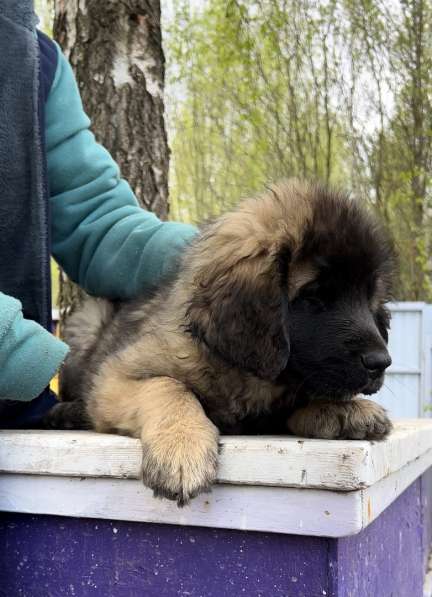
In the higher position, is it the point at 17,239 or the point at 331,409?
the point at 17,239

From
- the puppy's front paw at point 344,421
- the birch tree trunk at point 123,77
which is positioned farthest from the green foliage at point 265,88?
the puppy's front paw at point 344,421

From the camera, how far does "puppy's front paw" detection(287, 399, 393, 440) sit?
217 centimetres

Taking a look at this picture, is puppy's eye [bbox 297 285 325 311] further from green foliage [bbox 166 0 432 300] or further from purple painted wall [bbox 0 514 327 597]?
green foliage [bbox 166 0 432 300]

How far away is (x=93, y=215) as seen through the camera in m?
3.20

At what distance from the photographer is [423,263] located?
36.6 feet

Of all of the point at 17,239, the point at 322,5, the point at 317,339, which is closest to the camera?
the point at 317,339

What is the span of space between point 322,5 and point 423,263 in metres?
4.03

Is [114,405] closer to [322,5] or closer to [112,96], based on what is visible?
[112,96]

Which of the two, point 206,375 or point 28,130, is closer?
point 206,375

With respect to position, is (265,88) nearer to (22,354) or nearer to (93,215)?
(93,215)

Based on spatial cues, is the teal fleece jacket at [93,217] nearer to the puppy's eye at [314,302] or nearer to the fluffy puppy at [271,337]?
the fluffy puppy at [271,337]

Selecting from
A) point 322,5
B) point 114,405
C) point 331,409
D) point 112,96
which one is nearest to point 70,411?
point 114,405

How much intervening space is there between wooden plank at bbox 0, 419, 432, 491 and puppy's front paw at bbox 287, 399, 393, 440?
0.06 m

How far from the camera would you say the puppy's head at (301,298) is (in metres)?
2.20
